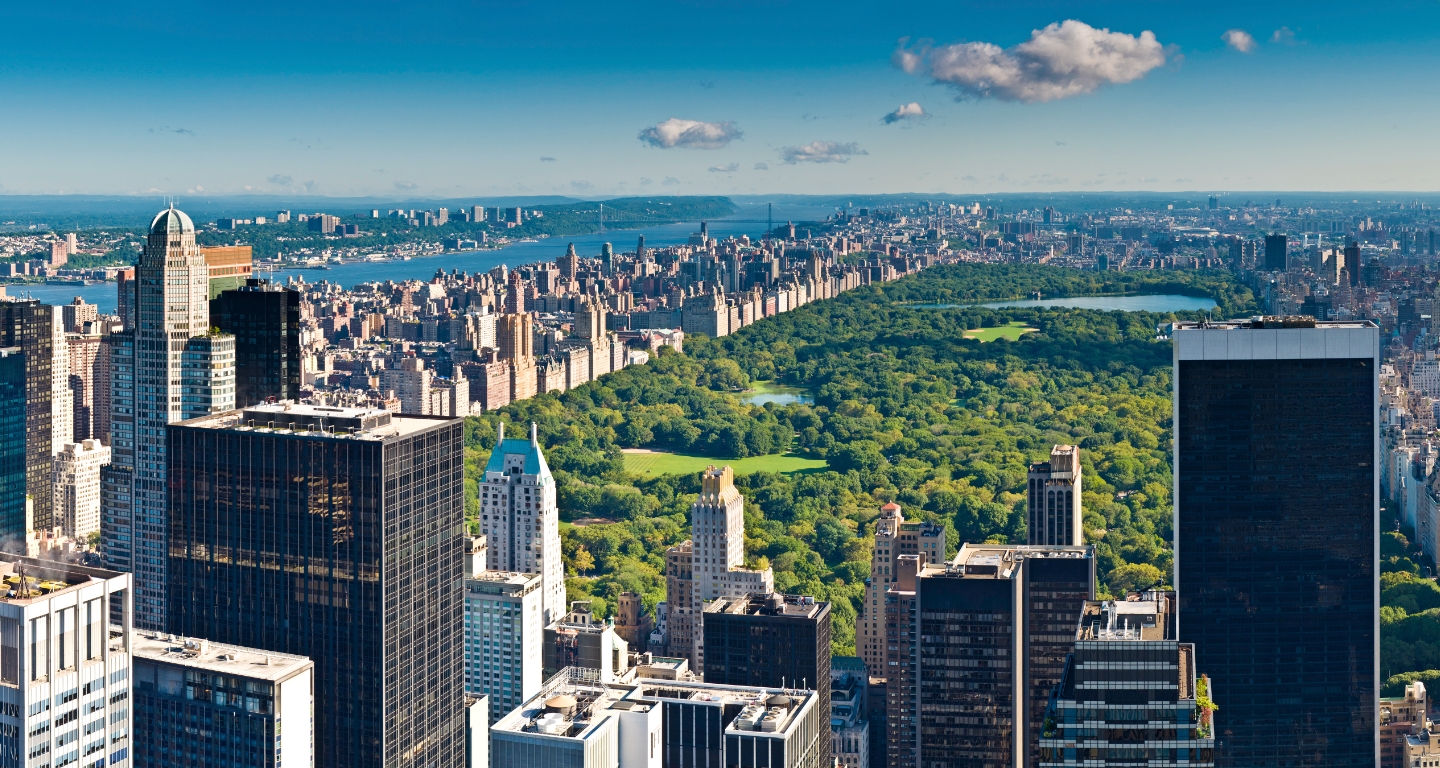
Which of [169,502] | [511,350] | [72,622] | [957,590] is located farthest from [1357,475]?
[511,350]

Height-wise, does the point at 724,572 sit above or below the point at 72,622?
below

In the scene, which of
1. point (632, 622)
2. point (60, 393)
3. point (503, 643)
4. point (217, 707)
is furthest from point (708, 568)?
point (217, 707)

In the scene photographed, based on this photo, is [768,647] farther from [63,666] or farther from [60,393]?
[60,393]

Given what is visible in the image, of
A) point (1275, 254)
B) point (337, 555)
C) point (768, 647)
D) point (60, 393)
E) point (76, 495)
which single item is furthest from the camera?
point (1275, 254)

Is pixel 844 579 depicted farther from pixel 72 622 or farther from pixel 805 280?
pixel 805 280

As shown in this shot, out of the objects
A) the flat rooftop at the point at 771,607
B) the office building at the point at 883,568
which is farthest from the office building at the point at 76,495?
the flat rooftop at the point at 771,607
